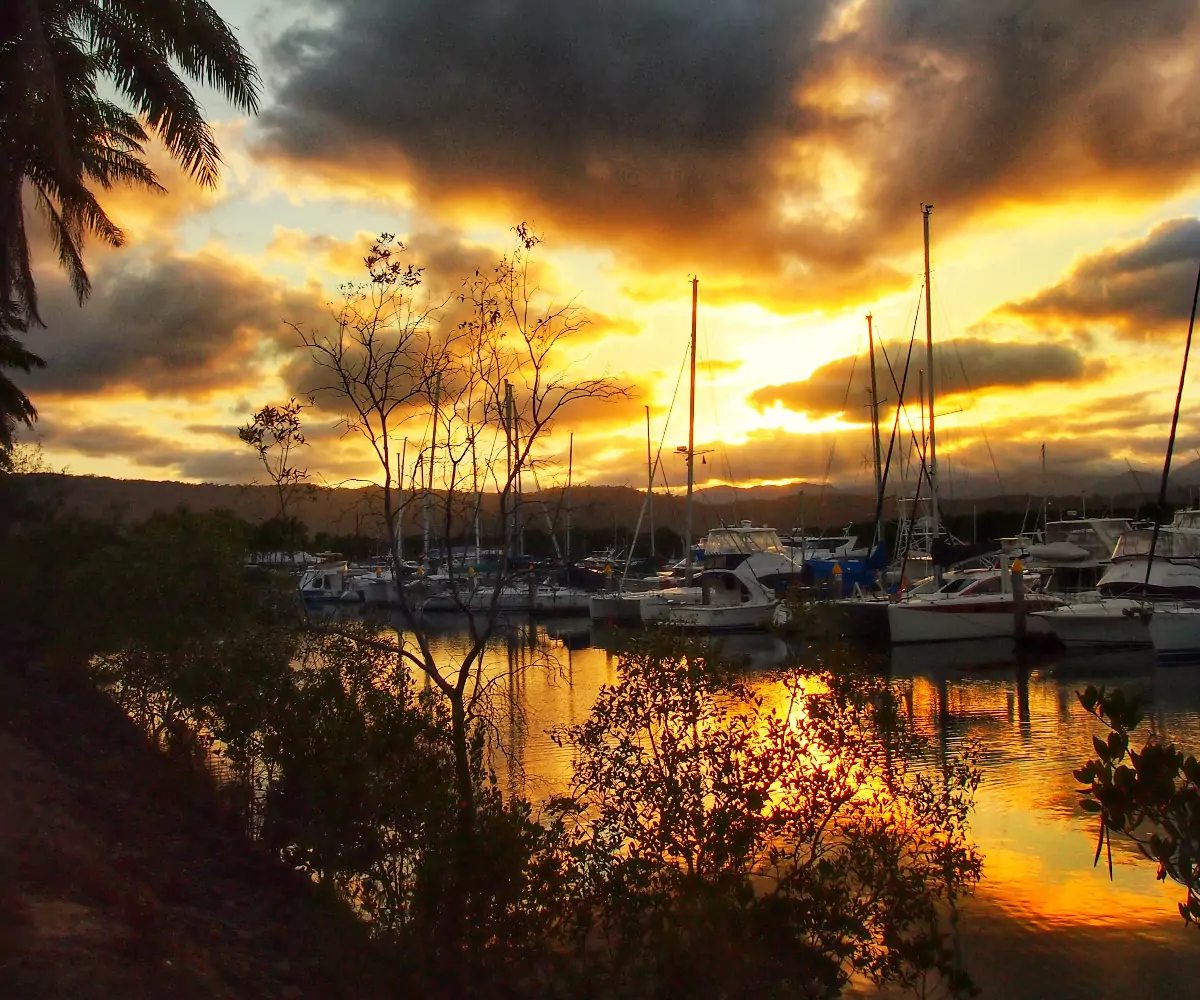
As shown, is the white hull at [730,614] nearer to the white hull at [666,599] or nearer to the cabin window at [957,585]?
the white hull at [666,599]

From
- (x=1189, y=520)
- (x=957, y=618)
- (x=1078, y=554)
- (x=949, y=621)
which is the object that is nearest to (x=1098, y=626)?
(x=957, y=618)

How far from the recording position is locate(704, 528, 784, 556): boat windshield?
50.3 meters

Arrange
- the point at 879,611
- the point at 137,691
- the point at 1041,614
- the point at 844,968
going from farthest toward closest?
the point at 879,611
the point at 1041,614
the point at 137,691
the point at 844,968

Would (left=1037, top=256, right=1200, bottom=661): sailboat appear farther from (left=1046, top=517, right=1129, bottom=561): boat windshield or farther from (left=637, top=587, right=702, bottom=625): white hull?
(left=637, top=587, right=702, bottom=625): white hull

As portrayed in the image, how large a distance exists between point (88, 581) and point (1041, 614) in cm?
2977

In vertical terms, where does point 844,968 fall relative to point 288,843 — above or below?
below

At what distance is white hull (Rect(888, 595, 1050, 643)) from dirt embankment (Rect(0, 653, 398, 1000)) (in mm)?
27700

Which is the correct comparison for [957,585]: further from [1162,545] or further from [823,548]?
[823,548]

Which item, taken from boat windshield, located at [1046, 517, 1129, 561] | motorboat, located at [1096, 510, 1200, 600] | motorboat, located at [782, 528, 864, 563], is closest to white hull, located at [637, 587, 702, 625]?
motorboat, located at [782, 528, 864, 563]

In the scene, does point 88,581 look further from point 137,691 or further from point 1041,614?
point 1041,614

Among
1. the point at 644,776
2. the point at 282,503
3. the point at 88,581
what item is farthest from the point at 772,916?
the point at 88,581

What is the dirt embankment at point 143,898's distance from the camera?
7582 mm

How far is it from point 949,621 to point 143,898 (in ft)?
107

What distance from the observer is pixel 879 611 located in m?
39.2
